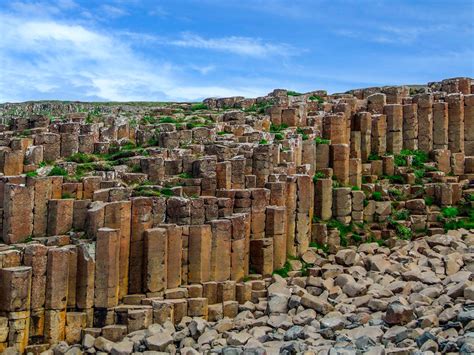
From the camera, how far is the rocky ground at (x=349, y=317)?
17078mm

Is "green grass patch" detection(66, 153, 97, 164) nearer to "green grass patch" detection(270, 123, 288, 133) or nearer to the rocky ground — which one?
the rocky ground

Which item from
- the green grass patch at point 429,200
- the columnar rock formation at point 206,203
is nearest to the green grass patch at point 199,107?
the columnar rock formation at point 206,203

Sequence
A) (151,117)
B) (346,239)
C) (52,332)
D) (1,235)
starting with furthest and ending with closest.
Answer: (151,117) → (346,239) → (1,235) → (52,332)

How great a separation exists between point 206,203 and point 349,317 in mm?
5942

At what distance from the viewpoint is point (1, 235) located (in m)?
20.9

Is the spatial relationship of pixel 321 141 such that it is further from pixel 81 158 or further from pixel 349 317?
pixel 349 317

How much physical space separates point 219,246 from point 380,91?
16630 mm

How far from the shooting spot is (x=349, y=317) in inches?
762

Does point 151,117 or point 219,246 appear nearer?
point 219,246

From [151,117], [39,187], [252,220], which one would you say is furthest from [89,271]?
[151,117]

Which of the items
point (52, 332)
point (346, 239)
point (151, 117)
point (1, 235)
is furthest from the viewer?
point (151, 117)

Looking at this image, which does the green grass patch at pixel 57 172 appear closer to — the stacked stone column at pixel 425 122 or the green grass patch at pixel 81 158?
the green grass patch at pixel 81 158

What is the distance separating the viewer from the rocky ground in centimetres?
1708

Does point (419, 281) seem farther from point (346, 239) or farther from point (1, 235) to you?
point (1, 235)
